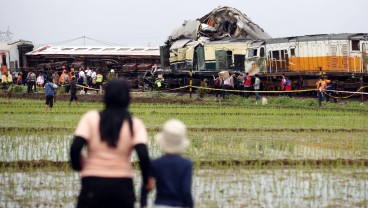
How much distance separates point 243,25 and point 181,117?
898 inches

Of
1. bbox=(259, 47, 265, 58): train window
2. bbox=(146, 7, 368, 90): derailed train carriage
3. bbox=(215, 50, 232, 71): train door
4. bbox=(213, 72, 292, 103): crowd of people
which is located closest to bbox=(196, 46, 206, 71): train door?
bbox=(146, 7, 368, 90): derailed train carriage

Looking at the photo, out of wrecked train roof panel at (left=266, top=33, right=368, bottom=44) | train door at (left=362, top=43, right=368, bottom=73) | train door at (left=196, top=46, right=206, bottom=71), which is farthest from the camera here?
train door at (left=196, top=46, right=206, bottom=71)

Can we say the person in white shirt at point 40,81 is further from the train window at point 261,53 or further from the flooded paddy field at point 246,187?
the flooded paddy field at point 246,187

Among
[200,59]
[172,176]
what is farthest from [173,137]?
[200,59]

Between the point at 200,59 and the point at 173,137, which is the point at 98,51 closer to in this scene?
the point at 200,59

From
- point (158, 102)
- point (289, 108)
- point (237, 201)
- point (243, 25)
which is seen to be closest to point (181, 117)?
point (289, 108)

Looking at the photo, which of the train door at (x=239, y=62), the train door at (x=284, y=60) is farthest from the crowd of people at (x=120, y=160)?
the train door at (x=239, y=62)

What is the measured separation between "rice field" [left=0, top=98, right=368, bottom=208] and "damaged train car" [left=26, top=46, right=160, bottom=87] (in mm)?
28274

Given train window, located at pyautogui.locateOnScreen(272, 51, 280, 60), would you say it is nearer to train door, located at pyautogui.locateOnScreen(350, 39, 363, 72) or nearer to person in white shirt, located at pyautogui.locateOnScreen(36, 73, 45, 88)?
train door, located at pyautogui.locateOnScreen(350, 39, 363, 72)

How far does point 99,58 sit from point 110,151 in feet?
168

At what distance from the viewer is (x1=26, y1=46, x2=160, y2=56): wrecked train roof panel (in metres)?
57.3

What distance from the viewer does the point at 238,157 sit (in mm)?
14844

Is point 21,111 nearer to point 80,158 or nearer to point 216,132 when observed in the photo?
point 216,132

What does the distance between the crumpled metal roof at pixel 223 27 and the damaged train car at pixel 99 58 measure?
6.27m
